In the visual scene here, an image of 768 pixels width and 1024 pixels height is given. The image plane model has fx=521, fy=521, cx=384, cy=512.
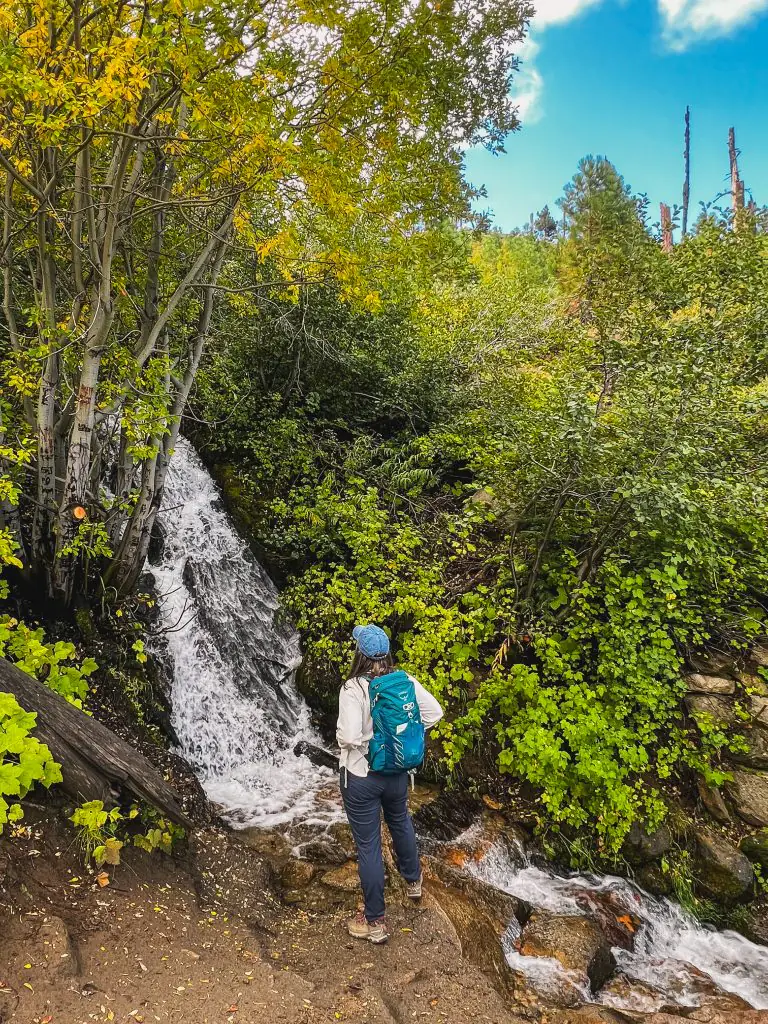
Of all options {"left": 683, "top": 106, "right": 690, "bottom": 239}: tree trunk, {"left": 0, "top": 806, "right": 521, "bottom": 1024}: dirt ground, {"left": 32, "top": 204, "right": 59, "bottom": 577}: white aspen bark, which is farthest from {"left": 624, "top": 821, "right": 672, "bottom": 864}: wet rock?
{"left": 683, "top": 106, "right": 690, "bottom": 239}: tree trunk

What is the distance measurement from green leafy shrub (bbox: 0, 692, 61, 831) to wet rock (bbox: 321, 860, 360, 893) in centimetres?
261

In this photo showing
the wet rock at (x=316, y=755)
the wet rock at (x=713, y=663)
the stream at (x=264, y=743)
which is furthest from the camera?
the wet rock at (x=316, y=755)

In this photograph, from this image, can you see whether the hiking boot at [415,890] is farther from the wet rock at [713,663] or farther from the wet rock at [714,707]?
the wet rock at [713,663]

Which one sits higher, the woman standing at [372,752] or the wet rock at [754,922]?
the woman standing at [372,752]

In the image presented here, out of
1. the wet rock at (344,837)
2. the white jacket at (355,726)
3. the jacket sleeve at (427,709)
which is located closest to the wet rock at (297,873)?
the wet rock at (344,837)

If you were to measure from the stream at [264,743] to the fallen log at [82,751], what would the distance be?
60.9 inches

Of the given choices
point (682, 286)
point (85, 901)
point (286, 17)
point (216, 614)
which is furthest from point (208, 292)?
point (682, 286)

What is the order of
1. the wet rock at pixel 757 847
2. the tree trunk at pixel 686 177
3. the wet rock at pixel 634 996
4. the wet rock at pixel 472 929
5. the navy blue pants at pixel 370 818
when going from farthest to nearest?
the tree trunk at pixel 686 177 < the wet rock at pixel 757 847 < the wet rock at pixel 634 996 < the wet rock at pixel 472 929 < the navy blue pants at pixel 370 818

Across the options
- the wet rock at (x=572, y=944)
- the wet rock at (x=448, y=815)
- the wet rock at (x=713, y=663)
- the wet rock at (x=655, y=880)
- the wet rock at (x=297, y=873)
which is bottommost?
the wet rock at (x=655, y=880)

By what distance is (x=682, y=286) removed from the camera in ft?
39.5

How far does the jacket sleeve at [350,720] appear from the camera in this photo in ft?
12.1

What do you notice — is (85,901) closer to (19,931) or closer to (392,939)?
(19,931)

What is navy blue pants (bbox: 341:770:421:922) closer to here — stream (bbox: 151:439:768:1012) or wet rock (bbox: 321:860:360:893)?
wet rock (bbox: 321:860:360:893)

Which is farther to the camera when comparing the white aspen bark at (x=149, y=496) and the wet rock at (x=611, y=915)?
the white aspen bark at (x=149, y=496)
